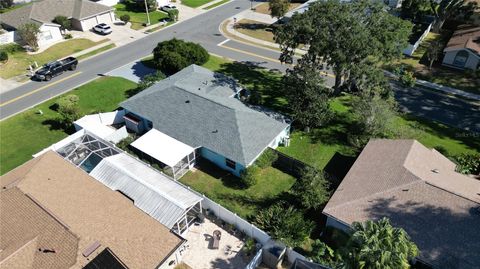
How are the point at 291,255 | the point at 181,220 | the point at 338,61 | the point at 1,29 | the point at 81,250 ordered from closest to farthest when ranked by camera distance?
the point at 81,250, the point at 291,255, the point at 181,220, the point at 338,61, the point at 1,29

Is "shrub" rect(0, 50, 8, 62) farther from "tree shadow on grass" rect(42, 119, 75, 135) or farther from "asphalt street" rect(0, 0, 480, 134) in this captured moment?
"tree shadow on grass" rect(42, 119, 75, 135)

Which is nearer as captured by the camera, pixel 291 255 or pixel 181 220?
pixel 291 255

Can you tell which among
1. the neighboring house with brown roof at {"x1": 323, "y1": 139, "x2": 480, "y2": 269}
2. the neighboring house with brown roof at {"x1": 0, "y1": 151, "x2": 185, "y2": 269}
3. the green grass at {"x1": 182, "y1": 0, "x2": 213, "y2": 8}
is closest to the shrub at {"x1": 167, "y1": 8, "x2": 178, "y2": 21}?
the green grass at {"x1": 182, "y1": 0, "x2": 213, "y2": 8}

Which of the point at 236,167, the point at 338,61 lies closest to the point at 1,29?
the point at 236,167

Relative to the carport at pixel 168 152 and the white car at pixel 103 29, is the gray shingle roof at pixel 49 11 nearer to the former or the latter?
the white car at pixel 103 29

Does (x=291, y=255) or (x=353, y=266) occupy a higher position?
(x=353, y=266)

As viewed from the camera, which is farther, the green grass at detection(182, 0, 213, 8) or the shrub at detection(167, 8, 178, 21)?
the green grass at detection(182, 0, 213, 8)

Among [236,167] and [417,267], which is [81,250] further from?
[417,267]
